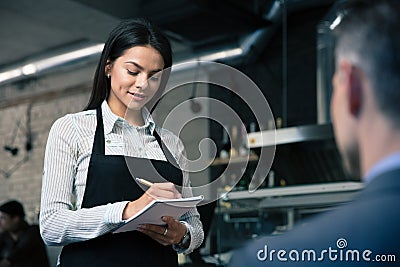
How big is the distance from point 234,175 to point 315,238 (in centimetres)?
430

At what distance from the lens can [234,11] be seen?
4.32 m

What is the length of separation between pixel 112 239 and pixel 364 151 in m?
0.85

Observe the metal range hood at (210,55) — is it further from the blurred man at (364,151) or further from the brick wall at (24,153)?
the blurred man at (364,151)

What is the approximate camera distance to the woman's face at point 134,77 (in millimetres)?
1358

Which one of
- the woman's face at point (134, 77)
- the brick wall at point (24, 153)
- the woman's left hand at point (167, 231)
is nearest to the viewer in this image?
the woman's left hand at point (167, 231)

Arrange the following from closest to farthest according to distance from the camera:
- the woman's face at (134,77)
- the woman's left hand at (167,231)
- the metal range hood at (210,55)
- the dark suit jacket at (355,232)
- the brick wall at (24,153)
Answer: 1. the dark suit jacket at (355,232)
2. the woman's left hand at (167,231)
3. the woman's face at (134,77)
4. the metal range hood at (210,55)
5. the brick wall at (24,153)

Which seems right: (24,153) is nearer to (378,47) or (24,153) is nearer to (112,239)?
(112,239)

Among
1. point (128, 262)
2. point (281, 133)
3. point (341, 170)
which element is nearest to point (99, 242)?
point (128, 262)

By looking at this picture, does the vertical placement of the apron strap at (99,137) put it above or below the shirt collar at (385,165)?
above

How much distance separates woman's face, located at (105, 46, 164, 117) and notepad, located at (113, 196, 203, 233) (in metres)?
0.29

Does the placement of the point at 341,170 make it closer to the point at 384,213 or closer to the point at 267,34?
the point at 267,34

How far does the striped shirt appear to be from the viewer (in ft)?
3.96

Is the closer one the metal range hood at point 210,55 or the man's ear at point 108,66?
the man's ear at point 108,66

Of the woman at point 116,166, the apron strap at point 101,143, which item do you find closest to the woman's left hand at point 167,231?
the woman at point 116,166
